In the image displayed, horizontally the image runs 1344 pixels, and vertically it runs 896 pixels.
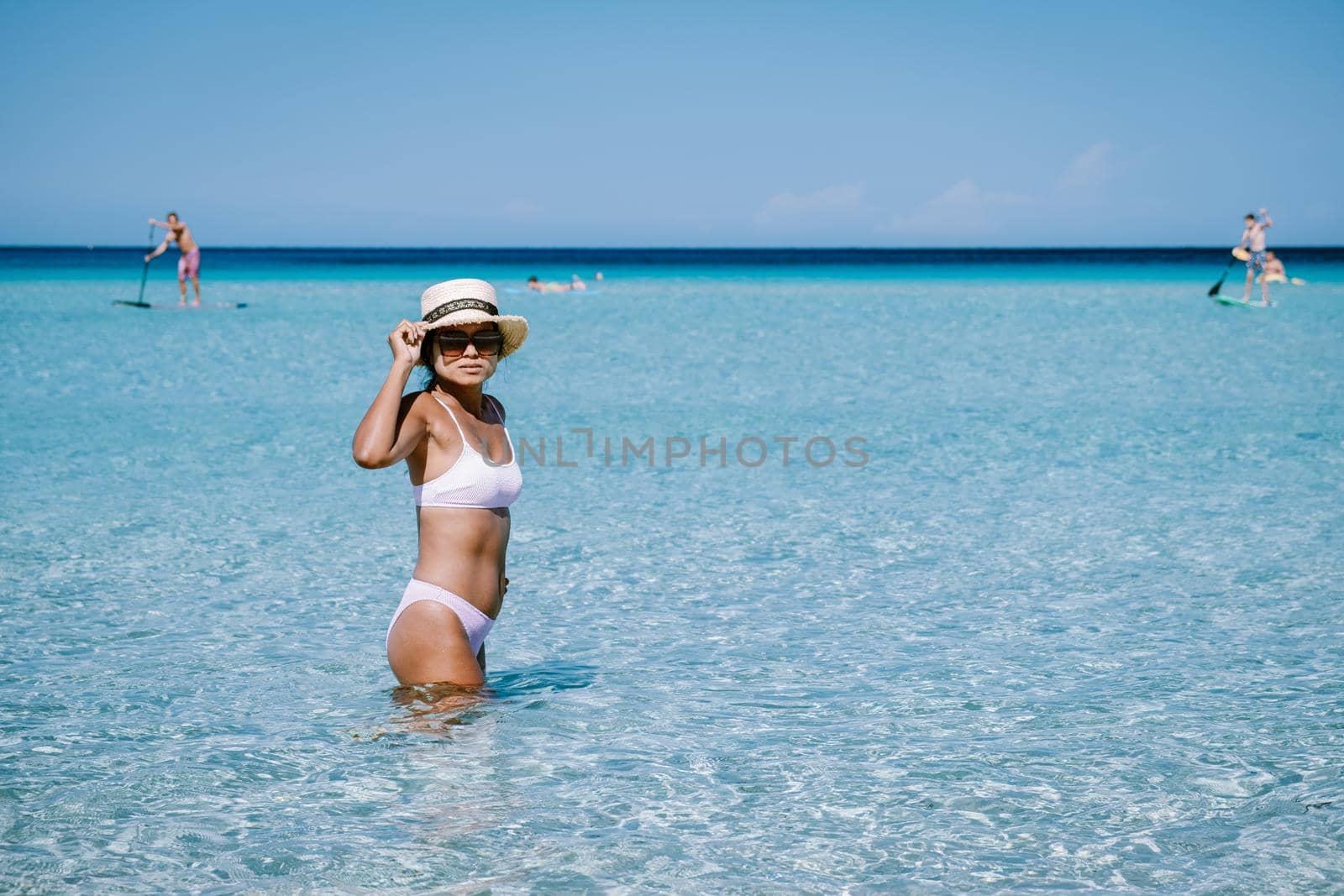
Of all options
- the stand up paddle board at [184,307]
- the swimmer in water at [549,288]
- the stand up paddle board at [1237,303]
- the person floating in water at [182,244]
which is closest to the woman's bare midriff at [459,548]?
the person floating in water at [182,244]

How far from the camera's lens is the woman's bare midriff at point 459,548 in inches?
170

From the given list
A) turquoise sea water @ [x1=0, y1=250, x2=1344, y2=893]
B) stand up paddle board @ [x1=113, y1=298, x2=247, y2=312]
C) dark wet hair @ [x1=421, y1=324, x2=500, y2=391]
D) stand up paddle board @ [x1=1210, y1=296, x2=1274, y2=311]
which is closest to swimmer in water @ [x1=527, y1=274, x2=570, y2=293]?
stand up paddle board @ [x1=113, y1=298, x2=247, y2=312]

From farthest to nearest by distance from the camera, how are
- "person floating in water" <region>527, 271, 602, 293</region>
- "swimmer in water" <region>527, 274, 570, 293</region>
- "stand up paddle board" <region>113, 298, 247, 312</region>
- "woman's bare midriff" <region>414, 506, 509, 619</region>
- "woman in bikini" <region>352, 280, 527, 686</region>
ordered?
"person floating in water" <region>527, 271, 602, 293</region>, "swimmer in water" <region>527, 274, 570, 293</region>, "stand up paddle board" <region>113, 298, 247, 312</region>, "woman's bare midriff" <region>414, 506, 509, 619</region>, "woman in bikini" <region>352, 280, 527, 686</region>

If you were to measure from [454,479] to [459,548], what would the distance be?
246 mm

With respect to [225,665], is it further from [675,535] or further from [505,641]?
[675,535]

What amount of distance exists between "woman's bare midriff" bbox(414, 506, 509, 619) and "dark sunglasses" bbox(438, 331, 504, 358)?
1.76 feet

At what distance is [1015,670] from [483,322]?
3015mm

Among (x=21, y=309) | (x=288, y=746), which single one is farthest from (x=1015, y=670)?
(x=21, y=309)

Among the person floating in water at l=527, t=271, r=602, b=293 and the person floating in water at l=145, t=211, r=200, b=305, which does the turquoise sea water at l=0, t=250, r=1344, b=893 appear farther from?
the person floating in water at l=527, t=271, r=602, b=293

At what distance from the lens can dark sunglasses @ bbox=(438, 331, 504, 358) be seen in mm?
4234

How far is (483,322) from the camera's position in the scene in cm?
422

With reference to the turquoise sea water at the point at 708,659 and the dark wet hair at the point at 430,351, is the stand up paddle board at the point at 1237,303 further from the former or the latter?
the dark wet hair at the point at 430,351

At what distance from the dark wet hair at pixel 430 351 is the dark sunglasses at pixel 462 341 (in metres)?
0.01

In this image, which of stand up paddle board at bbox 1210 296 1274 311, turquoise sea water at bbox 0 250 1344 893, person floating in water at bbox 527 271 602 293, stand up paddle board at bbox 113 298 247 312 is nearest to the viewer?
turquoise sea water at bbox 0 250 1344 893
